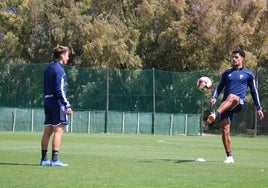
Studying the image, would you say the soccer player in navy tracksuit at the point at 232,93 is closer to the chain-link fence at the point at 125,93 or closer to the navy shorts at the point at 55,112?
the navy shorts at the point at 55,112

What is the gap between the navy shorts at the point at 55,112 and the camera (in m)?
10.4

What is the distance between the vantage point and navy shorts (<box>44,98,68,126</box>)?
10398 millimetres

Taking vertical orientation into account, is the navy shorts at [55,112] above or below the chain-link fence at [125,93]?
below

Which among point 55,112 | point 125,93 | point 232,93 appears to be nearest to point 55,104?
point 55,112

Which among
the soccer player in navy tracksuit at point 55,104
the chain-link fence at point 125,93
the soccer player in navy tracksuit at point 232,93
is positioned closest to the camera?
the soccer player in navy tracksuit at point 55,104

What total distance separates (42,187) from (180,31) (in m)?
36.1

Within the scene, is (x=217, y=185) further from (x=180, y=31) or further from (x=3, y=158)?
(x=180, y=31)

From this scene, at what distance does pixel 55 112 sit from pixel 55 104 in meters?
0.13

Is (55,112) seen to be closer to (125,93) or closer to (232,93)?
(232,93)

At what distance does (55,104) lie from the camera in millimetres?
→ 10477

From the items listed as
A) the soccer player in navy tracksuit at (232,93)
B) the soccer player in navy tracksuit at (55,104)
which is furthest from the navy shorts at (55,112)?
the soccer player in navy tracksuit at (232,93)

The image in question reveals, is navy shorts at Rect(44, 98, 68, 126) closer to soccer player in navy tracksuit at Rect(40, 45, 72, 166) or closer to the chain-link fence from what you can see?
soccer player in navy tracksuit at Rect(40, 45, 72, 166)

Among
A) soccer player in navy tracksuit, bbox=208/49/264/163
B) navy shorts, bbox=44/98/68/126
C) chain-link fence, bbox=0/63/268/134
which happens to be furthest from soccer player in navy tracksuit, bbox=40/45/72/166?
chain-link fence, bbox=0/63/268/134

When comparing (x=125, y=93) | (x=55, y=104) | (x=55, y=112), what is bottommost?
(x=55, y=112)
